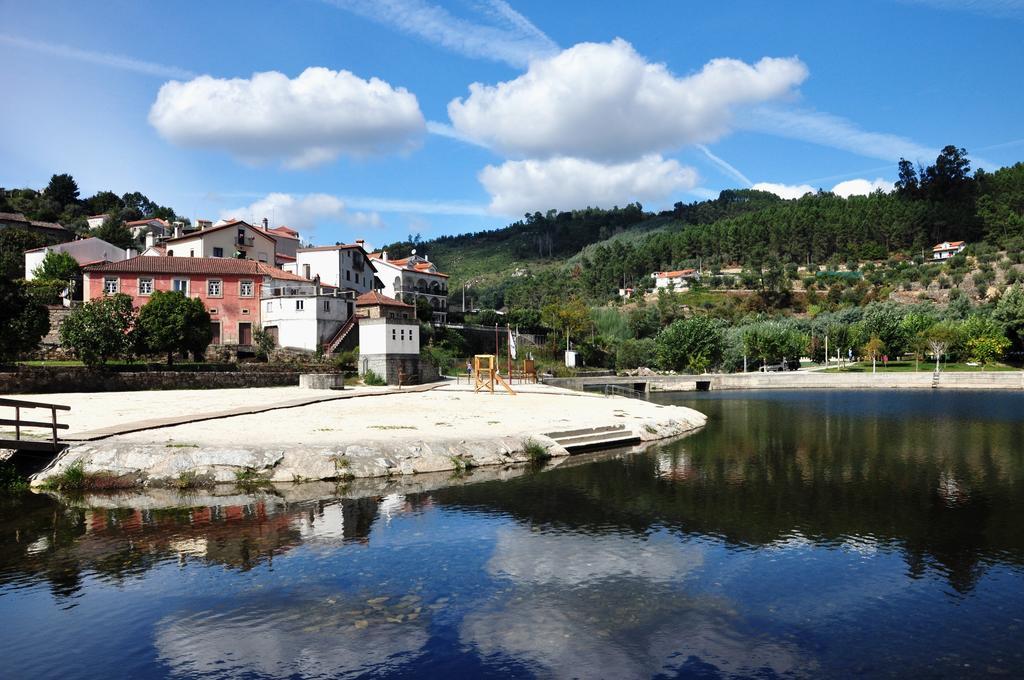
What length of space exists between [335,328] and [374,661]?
66112 mm

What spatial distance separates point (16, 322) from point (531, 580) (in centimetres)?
5219

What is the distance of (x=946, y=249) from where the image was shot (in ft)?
585

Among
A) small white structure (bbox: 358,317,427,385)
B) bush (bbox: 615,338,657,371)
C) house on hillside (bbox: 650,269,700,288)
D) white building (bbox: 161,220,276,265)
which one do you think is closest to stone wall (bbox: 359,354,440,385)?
small white structure (bbox: 358,317,427,385)

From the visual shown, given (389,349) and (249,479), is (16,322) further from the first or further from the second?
(249,479)

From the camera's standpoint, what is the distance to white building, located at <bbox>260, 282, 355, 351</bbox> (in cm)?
7169

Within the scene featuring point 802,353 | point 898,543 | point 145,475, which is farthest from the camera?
Result: point 802,353

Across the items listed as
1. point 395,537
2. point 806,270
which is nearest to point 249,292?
point 395,537

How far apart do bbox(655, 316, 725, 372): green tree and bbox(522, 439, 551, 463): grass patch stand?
3277 inches

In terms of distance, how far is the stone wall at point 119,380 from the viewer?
44.5 meters

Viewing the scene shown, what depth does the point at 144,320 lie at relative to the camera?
58.8 metres

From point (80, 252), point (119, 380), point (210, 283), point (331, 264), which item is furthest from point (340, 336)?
point (80, 252)

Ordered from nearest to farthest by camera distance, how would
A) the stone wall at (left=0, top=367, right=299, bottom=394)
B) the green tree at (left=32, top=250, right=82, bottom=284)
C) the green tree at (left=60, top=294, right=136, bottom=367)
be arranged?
the stone wall at (left=0, top=367, right=299, bottom=394) < the green tree at (left=60, top=294, right=136, bottom=367) < the green tree at (left=32, top=250, right=82, bottom=284)

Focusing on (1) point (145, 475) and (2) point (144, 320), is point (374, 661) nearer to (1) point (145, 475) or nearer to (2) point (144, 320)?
(1) point (145, 475)

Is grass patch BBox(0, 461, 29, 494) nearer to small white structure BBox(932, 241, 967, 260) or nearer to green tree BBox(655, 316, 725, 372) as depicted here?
green tree BBox(655, 316, 725, 372)
